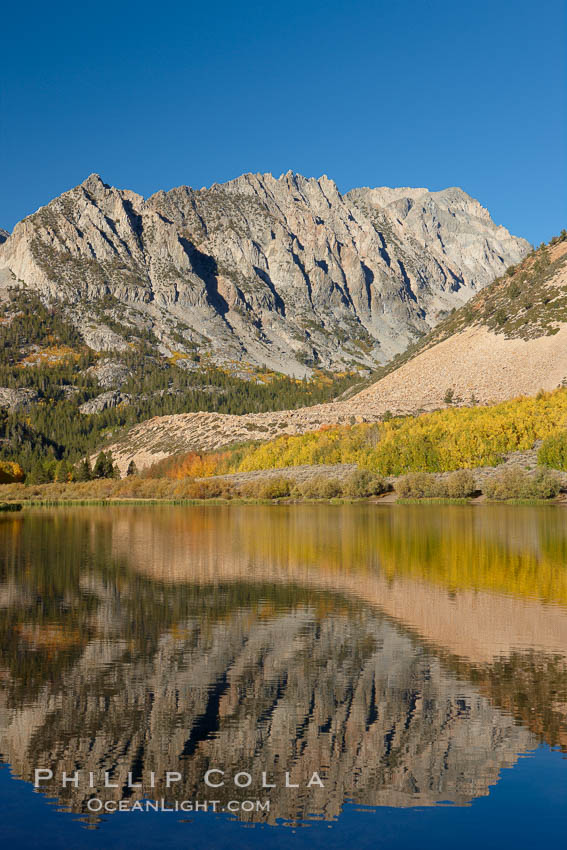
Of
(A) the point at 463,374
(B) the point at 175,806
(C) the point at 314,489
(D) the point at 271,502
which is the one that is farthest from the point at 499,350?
(B) the point at 175,806

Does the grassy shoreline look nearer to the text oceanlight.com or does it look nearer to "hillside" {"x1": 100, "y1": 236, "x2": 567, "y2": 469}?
"hillside" {"x1": 100, "y1": 236, "x2": 567, "y2": 469}

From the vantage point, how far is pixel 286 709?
1439 cm

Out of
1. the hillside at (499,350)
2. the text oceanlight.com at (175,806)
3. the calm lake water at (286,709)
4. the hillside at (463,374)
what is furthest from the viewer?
the hillside at (463,374)

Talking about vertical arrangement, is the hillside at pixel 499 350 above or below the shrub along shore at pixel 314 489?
above

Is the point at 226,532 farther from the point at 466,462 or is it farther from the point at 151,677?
the point at 466,462

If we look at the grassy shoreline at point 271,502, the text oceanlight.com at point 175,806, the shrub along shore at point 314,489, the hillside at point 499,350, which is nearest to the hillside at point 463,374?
the hillside at point 499,350

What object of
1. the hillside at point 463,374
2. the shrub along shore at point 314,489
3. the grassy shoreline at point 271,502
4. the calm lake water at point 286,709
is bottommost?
the calm lake water at point 286,709

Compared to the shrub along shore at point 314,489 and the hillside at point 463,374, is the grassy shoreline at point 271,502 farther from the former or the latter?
the hillside at point 463,374

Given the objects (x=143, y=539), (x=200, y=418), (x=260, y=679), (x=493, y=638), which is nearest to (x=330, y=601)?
(x=493, y=638)

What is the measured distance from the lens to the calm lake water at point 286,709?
10.4 metres

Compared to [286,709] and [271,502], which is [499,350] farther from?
[286,709]

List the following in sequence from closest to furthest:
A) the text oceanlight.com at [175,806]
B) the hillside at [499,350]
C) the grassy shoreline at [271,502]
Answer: the text oceanlight.com at [175,806] → the grassy shoreline at [271,502] → the hillside at [499,350]

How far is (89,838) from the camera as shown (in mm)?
9977

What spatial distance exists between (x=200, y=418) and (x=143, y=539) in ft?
365
